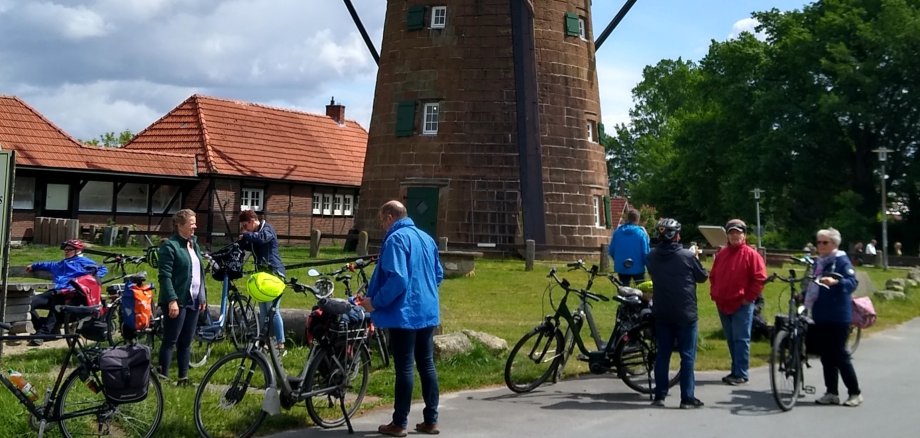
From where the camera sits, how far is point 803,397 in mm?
9328

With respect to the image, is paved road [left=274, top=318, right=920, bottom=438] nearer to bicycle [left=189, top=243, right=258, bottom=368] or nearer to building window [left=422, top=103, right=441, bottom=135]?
bicycle [left=189, top=243, right=258, bottom=368]

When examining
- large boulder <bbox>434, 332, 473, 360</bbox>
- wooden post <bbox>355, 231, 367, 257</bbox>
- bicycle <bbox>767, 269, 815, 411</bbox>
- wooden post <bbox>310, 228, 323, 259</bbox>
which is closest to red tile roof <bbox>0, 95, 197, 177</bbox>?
wooden post <bbox>310, 228, 323, 259</bbox>

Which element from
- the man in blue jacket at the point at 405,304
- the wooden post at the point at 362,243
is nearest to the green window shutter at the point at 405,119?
the wooden post at the point at 362,243

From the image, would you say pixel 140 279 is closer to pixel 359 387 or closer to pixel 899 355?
pixel 359 387

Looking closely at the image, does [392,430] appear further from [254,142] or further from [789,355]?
[254,142]

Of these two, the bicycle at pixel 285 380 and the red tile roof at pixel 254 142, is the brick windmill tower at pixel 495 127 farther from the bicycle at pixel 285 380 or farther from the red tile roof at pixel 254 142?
the bicycle at pixel 285 380

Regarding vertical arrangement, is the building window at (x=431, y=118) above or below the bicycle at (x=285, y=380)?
above

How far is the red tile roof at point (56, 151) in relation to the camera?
30.9 metres

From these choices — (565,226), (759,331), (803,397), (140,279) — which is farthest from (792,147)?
(140,279)

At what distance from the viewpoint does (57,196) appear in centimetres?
3180

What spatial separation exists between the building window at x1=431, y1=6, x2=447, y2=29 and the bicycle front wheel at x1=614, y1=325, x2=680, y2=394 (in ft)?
67.4

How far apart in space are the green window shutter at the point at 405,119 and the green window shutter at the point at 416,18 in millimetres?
2310

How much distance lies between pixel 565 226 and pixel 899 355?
1617 centimetres

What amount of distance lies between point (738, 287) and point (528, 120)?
18185 millimetres
